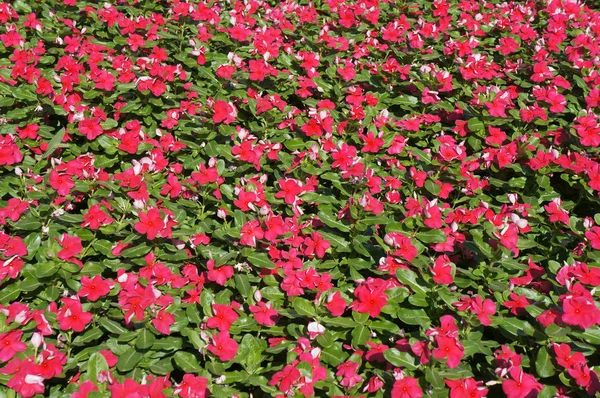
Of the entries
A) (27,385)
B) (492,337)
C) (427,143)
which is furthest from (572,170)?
(27,385)

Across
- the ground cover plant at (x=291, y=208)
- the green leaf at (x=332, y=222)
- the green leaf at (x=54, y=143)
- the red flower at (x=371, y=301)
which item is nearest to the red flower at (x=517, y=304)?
the ground cover plant at (x=291, y=208)

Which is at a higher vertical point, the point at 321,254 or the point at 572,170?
the point at 572,170

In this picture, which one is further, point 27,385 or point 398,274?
point 398,274

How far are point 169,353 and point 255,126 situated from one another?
1712mm

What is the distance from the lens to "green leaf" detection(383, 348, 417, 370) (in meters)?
2.19

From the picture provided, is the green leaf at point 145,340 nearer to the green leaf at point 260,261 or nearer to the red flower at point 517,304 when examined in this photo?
the green leaf at point 260,261

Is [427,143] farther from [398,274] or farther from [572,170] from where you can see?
[398,274]

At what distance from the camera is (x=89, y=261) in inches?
108

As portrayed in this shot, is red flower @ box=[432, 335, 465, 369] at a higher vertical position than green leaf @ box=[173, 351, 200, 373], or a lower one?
higher

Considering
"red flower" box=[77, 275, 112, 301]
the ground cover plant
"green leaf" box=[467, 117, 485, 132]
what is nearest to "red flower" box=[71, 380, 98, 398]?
the ground cover plant

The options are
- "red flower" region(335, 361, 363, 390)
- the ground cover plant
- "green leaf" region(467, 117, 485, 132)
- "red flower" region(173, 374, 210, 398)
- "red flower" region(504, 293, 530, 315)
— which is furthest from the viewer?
"green leaf" region(467, 117, 485, 132)

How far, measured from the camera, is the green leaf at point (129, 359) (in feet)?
7.34

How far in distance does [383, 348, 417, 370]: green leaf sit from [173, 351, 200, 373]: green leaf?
836 millimetres

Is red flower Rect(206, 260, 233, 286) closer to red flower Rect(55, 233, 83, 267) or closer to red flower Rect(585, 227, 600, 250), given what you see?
red flower Rect(55, 233, 83, 267)
